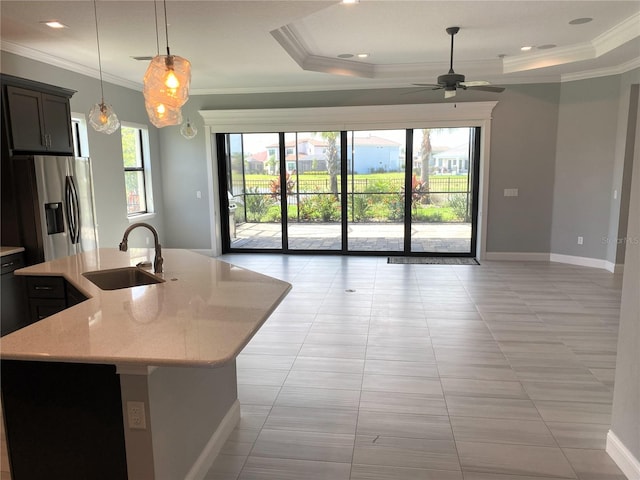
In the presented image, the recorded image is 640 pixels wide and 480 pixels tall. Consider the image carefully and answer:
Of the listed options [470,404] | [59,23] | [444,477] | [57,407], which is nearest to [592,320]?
[470,404]

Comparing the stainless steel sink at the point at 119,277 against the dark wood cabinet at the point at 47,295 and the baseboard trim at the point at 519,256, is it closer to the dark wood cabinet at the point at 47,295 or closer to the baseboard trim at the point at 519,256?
the dark wood cabinet at the point at 47,295

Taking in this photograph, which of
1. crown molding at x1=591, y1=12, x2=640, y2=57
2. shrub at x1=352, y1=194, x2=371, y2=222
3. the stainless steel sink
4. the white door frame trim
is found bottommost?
the stainless steel sink

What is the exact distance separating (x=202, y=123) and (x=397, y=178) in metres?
3.46

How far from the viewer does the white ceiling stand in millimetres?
3822

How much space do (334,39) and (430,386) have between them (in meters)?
3.95

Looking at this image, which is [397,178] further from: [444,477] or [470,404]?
[444,477]

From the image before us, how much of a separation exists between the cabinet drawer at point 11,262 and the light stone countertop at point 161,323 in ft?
4.23

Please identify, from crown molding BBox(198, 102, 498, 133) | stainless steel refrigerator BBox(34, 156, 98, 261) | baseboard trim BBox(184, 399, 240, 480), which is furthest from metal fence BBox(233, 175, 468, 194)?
baseboard trim BBox(184, 399, 240, 480)

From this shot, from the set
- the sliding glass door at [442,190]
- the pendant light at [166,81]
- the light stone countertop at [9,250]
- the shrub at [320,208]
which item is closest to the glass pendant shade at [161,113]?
the pendant light at [166,81]

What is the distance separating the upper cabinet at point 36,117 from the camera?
4.17 metres

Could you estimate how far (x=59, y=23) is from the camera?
13.1 ft

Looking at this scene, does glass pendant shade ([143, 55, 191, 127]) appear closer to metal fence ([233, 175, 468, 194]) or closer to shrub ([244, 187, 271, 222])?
metal fence ([233, 175, 468, 194])

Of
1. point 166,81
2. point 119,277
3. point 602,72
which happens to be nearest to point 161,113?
point 166,81

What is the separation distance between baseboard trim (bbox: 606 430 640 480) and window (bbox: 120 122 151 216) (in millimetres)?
6652
